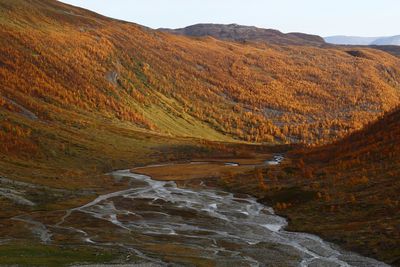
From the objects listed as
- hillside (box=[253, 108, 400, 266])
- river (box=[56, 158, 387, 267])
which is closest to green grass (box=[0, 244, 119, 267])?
river (box=[56, 158, 387, 267])

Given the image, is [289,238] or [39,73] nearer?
[289,238]

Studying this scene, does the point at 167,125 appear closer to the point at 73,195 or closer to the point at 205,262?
the point at 73,195

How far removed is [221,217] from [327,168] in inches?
1115

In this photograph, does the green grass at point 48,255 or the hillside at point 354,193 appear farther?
the hillside at point 354,193

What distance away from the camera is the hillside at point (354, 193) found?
156 feet

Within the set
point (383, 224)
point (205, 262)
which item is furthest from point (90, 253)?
point (383, 224)

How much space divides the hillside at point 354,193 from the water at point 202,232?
7.26ft

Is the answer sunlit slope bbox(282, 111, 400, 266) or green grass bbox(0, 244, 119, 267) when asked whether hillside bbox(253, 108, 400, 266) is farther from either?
green grass bbox(0, 244, 119, 267)

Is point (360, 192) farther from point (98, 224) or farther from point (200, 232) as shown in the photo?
point (98, 224)

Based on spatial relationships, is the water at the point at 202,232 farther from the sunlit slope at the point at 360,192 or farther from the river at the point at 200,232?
the sunlit slope at the point at 360,192

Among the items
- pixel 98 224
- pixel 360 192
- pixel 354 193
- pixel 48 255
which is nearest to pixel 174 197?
pixel 98 224

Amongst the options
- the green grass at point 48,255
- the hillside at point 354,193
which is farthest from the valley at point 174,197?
the hillside at point 354,193

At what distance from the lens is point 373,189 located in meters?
62.2

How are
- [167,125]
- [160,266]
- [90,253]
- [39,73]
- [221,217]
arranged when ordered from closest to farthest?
[160,266], [90,253], [221,217], [39,73], [167,125]
